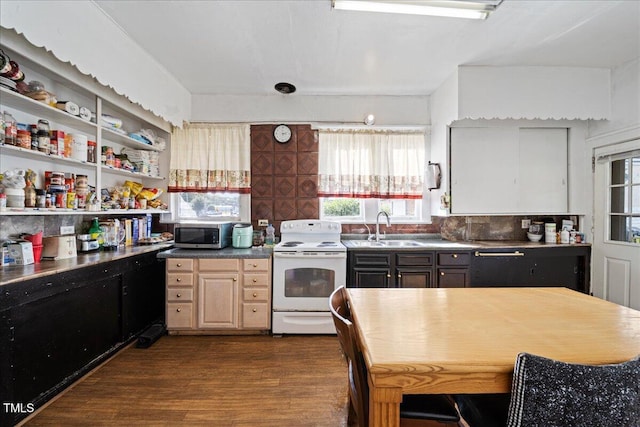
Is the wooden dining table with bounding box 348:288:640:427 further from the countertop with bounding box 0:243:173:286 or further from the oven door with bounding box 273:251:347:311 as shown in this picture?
the countertop with bounding box 0:243:173:286

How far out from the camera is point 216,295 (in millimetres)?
2906

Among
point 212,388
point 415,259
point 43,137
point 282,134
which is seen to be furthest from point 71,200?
point 415,259

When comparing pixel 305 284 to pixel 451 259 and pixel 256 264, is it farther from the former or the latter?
pixel 451 259

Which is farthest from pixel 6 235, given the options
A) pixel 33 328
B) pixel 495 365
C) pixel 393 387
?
pixel 495 365

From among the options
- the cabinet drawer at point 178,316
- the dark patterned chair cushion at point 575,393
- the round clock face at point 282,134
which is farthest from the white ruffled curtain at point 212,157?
the dark patterned chair cushion at point 575,393

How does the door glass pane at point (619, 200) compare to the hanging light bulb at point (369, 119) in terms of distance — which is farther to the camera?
the hanging light bulb at point (369, 119)

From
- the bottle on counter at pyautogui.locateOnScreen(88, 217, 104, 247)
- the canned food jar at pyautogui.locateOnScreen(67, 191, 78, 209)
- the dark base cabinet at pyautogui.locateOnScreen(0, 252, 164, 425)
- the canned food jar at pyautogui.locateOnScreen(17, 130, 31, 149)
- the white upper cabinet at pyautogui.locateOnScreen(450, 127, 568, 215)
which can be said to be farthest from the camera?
the white upper cabinet at pyautogui.locateOnScreen(450, 127, 568, 215)

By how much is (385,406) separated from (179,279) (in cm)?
251

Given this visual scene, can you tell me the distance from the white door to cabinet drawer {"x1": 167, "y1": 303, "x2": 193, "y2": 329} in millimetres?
4273

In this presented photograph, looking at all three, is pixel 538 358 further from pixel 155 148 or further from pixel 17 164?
pixel 155 148

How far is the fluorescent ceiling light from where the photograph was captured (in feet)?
6.55

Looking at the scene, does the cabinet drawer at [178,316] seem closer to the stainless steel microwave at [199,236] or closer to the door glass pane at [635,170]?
the stainless steel microwave at [199,236]

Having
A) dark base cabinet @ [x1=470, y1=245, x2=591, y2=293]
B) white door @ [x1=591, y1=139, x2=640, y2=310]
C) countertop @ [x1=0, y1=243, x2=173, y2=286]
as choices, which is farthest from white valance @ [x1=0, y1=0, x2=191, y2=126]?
white door @ [x1=591, y1=139, x2=640, y2=310]

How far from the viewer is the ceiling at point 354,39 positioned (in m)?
2.13
